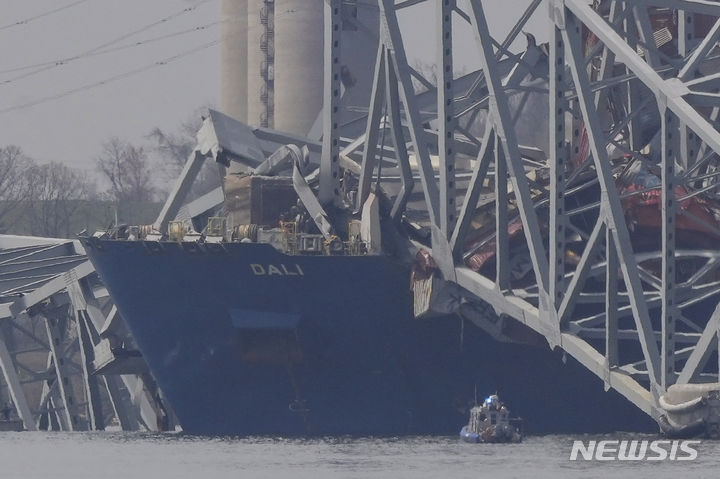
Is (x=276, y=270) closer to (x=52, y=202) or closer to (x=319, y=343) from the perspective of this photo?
(x=319, y=343)

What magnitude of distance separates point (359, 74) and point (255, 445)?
61.6 metres

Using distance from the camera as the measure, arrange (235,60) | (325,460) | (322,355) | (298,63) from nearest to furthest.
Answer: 1. (325,460)
2. (322,355)
3. (298,63)
4. (235,60)

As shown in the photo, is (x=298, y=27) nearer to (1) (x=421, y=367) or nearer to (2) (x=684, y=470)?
(1) (x=421, y=367)

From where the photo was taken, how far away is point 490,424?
73625 millimetres

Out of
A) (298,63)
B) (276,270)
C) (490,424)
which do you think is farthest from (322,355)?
(298,63)

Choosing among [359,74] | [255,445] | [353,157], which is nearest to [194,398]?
[255,445]

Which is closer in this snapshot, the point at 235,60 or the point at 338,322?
the point at 338,322

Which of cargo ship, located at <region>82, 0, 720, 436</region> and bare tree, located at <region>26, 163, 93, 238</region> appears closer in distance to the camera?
cargo ship, located at <region>82, 0, 720, 436</region>

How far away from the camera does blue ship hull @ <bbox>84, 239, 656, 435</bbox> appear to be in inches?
3036

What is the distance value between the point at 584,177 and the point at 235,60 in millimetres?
80448

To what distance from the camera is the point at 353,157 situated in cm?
8644
